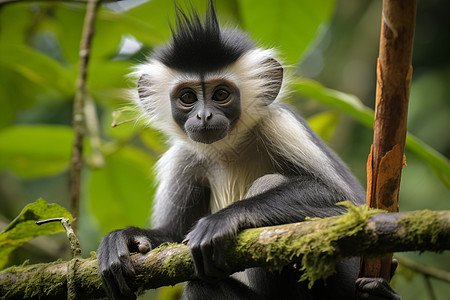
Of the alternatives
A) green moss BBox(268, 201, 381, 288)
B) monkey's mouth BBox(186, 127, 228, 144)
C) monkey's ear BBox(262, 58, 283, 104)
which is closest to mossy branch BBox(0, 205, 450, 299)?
green moss BBox(268, 201, 381, 288)

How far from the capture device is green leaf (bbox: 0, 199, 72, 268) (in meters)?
2.99

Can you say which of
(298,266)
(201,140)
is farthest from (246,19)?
(298,266)

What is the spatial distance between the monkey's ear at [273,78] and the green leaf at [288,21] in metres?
0.21

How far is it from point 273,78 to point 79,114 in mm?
1709

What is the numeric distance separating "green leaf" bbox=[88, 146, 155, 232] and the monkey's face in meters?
1.21

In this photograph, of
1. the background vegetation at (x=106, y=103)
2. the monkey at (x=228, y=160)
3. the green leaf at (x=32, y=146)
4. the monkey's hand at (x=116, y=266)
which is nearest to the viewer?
the monkey's hand at (x=116, y=266)

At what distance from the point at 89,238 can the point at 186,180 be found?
297 centimetres

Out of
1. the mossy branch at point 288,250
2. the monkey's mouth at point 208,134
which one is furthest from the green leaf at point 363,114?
the mossy branch at point 288,250

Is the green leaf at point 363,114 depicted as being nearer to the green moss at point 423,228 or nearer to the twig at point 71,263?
the green moss at point 423,228

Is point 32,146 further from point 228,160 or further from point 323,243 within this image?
point 323,243

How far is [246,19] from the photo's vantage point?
174 inches

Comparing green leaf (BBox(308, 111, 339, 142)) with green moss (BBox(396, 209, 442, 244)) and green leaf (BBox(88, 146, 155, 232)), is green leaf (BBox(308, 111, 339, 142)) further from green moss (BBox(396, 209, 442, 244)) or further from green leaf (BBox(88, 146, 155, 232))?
green moss (BBox(396, 209, 442, 244))

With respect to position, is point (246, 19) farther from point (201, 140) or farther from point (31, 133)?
point (31, 133)

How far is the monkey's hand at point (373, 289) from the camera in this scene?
2789mm
